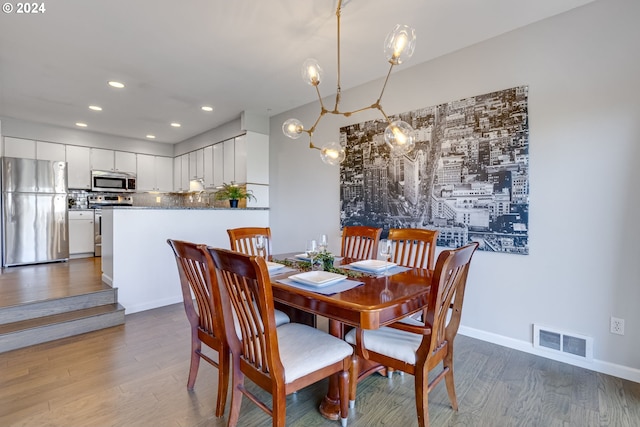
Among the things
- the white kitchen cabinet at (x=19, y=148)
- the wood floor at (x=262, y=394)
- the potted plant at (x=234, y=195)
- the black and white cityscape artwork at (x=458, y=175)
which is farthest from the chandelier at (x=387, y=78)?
the white kitchen cabinet at (x=19, y=148)

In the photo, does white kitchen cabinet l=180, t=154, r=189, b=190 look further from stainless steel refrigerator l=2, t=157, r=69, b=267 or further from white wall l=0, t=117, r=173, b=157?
stainless steel refrigerator l=2, t=157, r=69, b=267

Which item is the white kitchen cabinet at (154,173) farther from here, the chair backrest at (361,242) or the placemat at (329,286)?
the placemat at (329,286)

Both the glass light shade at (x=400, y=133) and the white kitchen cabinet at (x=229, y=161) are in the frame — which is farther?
the white kitchen cabinet at (x=229, y=161)

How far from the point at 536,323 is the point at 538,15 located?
2473mm

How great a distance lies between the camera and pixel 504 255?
267cm

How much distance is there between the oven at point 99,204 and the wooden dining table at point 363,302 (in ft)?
18.6

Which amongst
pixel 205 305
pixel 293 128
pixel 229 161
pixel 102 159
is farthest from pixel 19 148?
pixel 205 305

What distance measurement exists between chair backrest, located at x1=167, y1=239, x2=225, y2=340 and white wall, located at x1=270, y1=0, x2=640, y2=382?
2.33 m

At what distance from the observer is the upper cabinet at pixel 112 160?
6.13 meters

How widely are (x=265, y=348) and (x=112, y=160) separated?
6664 millimetres

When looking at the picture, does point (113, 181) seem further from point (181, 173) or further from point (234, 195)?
point (234, 195)

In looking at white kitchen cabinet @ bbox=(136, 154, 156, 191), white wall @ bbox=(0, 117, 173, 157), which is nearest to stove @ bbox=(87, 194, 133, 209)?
white kitchen cabinet @ bbox=(136, 154, 156, 191)

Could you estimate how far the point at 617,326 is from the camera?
217cm

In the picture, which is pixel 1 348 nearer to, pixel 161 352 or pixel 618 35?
pixel 161 352
